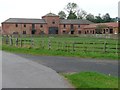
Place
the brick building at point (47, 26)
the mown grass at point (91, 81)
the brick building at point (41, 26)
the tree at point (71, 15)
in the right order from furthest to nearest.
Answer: the tree at point (71, 15)
the brick building at point (41, 26)
the brick building at point (47, 26)
the mown grass at point (91, 81)

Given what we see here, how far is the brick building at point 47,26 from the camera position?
345ft

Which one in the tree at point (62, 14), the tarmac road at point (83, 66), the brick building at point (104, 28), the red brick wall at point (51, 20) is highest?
the tree at point (62, 14)

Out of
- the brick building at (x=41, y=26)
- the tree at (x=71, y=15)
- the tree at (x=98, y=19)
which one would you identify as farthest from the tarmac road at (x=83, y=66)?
the tree at (x=71, y=15)

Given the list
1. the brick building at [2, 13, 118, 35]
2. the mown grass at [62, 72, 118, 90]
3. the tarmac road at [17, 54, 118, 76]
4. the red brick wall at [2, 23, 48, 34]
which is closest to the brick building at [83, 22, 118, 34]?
the brick building at [2, 13, 118, 35]

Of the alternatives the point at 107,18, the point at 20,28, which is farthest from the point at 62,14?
the point at 20,28

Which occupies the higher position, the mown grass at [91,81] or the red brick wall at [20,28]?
the red brick wall at [20,28]

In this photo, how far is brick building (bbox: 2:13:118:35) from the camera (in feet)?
345

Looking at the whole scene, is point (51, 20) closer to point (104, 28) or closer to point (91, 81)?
point (104, 28)

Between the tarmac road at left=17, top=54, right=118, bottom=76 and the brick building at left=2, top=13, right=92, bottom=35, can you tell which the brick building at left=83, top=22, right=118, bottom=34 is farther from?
the tarmac road at left=17, top=54, right=118, bottom=76

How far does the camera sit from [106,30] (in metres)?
102

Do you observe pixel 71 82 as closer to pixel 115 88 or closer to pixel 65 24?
pixel 115 88

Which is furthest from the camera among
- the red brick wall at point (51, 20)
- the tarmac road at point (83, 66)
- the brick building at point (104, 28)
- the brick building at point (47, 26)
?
the red brick wall at point (51, 20)

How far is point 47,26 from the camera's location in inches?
4274

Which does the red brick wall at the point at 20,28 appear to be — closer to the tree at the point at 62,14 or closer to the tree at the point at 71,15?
the tree at the point at 71,15
